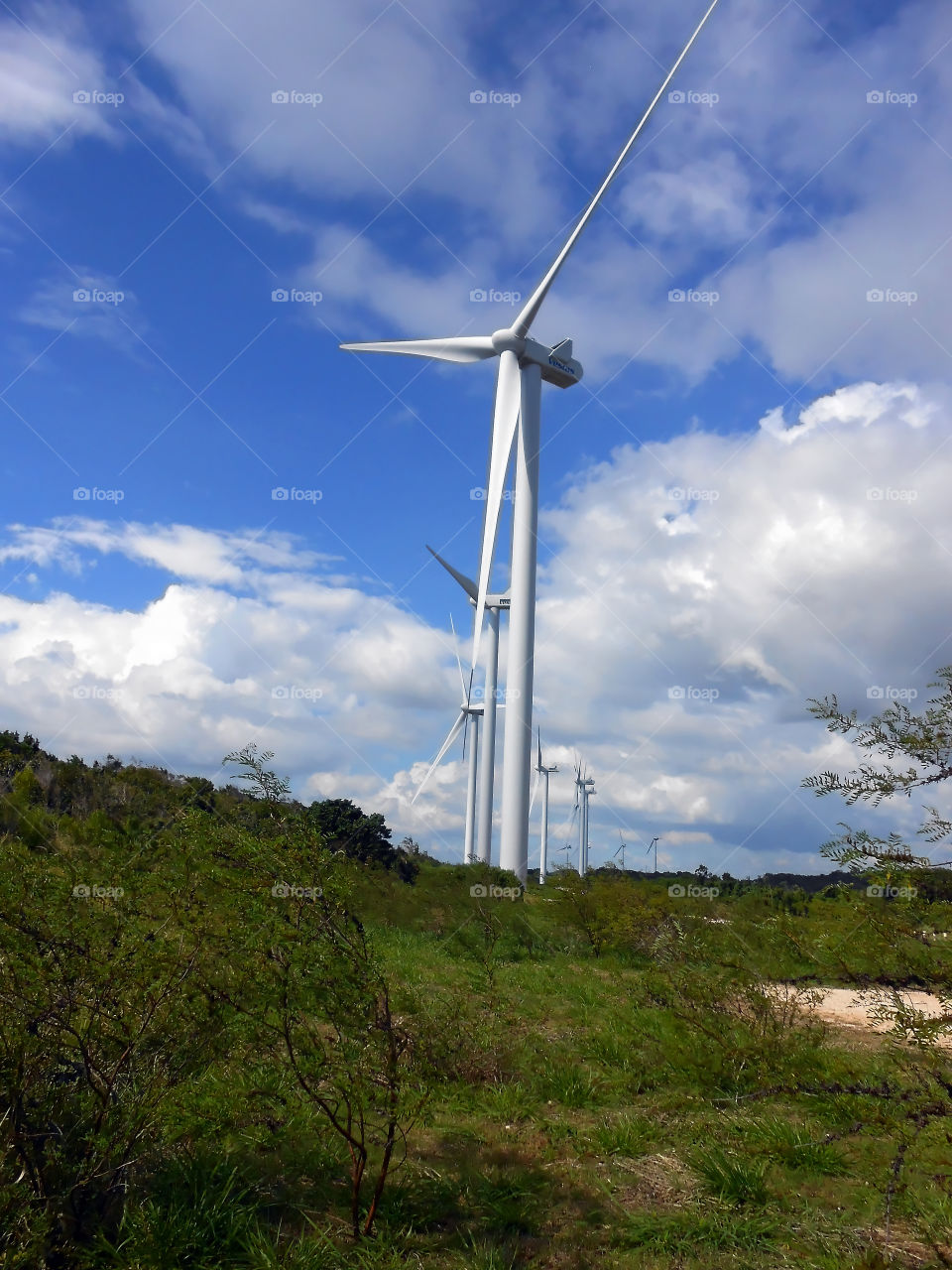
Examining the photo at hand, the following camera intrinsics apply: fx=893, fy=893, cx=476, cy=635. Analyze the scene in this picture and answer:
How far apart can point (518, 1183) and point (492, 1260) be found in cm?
165

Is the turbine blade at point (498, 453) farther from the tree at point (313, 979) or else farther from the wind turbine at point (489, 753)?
Result: the tree at point (313, 979)

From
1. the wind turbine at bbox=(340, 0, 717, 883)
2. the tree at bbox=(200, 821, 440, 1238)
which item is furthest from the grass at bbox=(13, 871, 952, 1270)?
the wind turbine at bbox=(340, 0, 717, 883)

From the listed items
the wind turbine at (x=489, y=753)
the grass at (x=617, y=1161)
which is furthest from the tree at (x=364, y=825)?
the grass at (x=617, y=1161)

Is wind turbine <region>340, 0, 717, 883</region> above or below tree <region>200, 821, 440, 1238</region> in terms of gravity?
above

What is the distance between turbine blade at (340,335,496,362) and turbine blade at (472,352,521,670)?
1.14 meters

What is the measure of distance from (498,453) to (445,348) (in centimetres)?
768

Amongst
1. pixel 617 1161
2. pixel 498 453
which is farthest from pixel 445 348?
pixel 617 1161

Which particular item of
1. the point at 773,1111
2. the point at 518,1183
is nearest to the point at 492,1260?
the point at 518,1183

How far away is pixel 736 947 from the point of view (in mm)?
15156

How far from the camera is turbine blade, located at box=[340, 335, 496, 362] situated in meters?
36.5

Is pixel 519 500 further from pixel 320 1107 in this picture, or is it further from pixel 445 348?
pixel 320 1107

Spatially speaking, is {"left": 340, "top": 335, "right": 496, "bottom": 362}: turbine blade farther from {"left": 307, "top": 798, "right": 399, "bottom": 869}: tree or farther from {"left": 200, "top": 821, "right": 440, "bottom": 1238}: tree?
{"left": 200, "top": 821, "right": 440, "bottom": 1238}: tree

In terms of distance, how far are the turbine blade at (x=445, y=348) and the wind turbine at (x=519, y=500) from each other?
0.04m

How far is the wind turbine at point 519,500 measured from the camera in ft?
106
